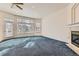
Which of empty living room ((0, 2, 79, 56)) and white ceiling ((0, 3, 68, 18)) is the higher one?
white ceiling ((0, 3, 68, 18))

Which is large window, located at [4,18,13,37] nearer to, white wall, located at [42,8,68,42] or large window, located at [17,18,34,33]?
large window, located at [17,18,34,33]

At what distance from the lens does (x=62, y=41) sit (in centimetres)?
341

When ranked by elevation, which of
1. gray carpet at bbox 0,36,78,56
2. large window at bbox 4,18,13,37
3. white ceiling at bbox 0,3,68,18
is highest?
white ceiling at bbox 0,3,68,18

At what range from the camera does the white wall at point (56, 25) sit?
11.0 ft

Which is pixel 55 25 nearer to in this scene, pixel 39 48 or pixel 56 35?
pixel 56 35

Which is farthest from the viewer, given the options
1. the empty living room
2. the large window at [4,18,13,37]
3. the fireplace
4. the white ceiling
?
the fireplace

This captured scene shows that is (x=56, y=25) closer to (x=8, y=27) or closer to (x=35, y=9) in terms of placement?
(x=35, y=9)

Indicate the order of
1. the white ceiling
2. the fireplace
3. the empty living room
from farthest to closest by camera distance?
the fireplace → the empty living room → the white ceiling

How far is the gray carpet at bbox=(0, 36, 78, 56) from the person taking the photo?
10.5 ft

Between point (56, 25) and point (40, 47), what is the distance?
2.50ft

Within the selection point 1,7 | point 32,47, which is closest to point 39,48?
point 32,47

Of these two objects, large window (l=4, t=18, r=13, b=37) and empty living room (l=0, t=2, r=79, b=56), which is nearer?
empty living room (l=0, t=2, r=79, b=56)

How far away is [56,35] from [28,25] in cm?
85

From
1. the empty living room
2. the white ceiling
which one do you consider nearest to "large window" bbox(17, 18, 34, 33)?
the empty living room
